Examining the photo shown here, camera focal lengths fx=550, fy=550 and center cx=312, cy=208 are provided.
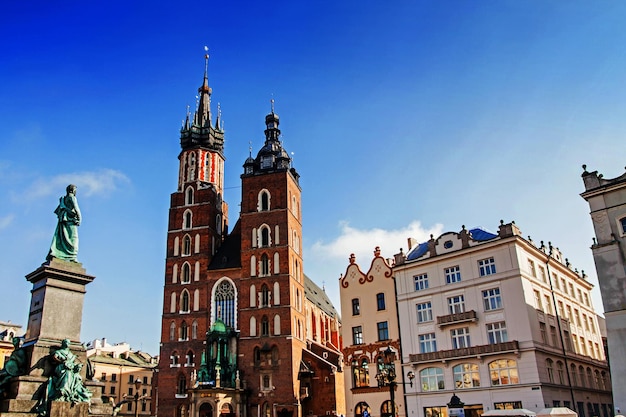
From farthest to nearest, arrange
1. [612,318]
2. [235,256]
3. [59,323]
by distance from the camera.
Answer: [235,256], [612,318], [59,323]

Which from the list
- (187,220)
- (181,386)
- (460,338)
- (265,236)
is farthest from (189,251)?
(460,338)

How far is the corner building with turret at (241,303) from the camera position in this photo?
4219 centimetres

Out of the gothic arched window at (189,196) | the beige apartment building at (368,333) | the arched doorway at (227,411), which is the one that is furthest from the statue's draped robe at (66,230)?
the gothic arched window at (189,196)

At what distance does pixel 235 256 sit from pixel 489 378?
2604 cm

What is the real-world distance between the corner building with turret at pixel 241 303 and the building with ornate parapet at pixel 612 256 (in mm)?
22798

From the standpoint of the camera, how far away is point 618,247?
2589 cm

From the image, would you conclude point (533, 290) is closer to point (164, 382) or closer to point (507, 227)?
point (507, 227)

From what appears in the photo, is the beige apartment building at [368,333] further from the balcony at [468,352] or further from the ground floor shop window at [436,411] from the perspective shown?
the balcony at [468,352]

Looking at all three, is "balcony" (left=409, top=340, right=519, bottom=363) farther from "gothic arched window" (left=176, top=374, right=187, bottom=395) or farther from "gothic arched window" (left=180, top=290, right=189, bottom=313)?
"gothic arched window" (left=180, top=290, right=189, bottom=313)

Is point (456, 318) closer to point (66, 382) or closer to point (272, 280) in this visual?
point (272, 280)

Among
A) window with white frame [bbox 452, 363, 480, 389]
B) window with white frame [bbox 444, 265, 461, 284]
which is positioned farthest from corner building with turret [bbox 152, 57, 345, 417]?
window with white frame [bbox 444, 265, 461, 284]

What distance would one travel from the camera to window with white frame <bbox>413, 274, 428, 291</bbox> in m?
33.0

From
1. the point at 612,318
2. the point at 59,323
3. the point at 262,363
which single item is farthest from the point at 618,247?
the point at 262,363

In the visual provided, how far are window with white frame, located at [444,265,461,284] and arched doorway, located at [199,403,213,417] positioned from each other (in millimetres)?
20194
